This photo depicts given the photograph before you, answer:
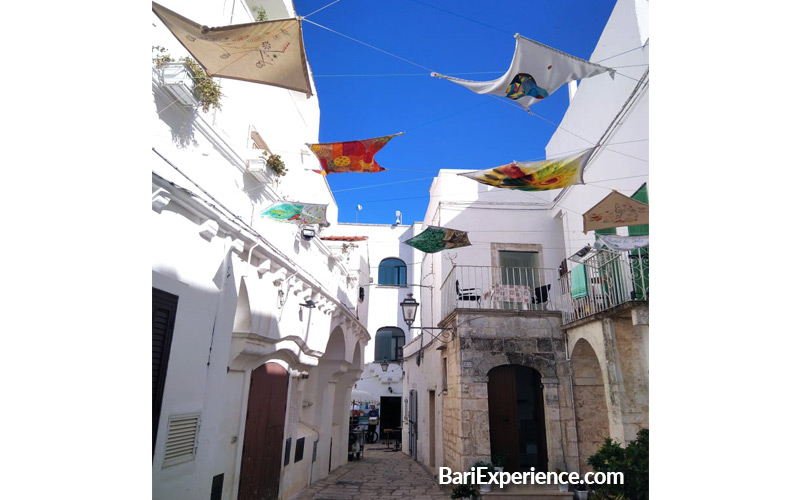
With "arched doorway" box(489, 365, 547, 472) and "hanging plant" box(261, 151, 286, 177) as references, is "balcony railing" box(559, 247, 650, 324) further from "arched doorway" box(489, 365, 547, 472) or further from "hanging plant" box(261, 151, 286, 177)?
"hanging plant" box(261, 151, 286, 177)

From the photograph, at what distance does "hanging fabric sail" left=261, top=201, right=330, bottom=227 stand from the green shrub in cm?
549

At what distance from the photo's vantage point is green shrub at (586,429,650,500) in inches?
195

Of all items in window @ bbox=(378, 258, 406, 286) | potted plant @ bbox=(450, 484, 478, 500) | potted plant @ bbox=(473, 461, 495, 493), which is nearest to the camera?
potted plant @ bbox=(450, 484, 478, 500)

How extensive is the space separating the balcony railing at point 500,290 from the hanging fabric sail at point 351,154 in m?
4.82

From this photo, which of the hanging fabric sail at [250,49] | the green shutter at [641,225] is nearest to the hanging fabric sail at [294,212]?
the hanging fabric sail at [250,49]

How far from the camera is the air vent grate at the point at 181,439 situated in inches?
179

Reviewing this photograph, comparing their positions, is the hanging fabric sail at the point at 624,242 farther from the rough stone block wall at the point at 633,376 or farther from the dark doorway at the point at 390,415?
the dark doorway at the point at 390,415

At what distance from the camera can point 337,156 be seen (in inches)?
Answer: 259

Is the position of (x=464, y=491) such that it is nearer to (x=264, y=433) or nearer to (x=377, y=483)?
(x=377, y=483)

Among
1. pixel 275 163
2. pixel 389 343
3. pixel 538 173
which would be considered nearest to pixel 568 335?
pixel 538 173

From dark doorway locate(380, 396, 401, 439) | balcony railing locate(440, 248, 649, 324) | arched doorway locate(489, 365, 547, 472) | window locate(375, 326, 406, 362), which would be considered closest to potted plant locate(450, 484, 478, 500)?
arched doorway locate(489, 365, 547, 472)

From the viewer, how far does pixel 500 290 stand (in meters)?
10.0
